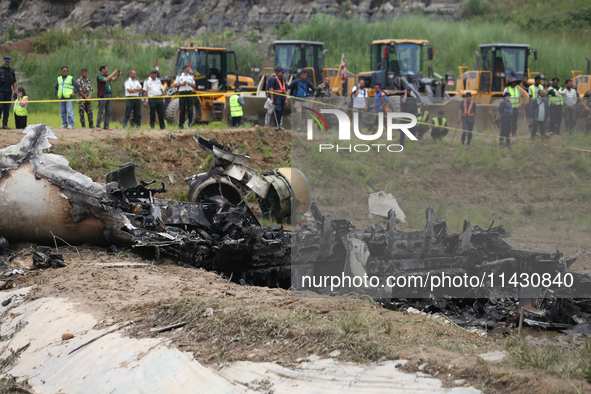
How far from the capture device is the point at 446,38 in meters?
32.4

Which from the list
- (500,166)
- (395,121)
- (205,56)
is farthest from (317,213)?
(205,56)

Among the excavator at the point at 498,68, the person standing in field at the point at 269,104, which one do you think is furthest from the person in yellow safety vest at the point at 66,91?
the excavator at the point at 498,68

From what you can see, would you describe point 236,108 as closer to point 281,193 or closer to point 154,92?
point 154,92

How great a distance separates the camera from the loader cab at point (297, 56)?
68.0 feet

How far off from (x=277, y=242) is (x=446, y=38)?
2717cm

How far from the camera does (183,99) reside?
586 inches

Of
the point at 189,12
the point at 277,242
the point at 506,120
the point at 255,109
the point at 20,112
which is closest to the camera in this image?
the point at 506,120

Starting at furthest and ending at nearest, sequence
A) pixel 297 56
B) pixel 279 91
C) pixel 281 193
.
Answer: pixel 297 56, pixel 279 91, pixel 281 193

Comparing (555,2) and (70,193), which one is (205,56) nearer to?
(70,193)

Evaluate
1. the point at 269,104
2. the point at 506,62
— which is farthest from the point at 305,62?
the point at 506,62

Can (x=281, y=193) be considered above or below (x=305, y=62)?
below

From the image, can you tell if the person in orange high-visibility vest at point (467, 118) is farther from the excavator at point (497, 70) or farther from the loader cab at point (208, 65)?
the excavator at point (497, 70)

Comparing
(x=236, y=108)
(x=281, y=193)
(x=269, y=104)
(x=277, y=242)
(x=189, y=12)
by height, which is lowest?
(x=277, y=242)

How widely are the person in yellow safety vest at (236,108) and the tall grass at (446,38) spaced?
579 inches
